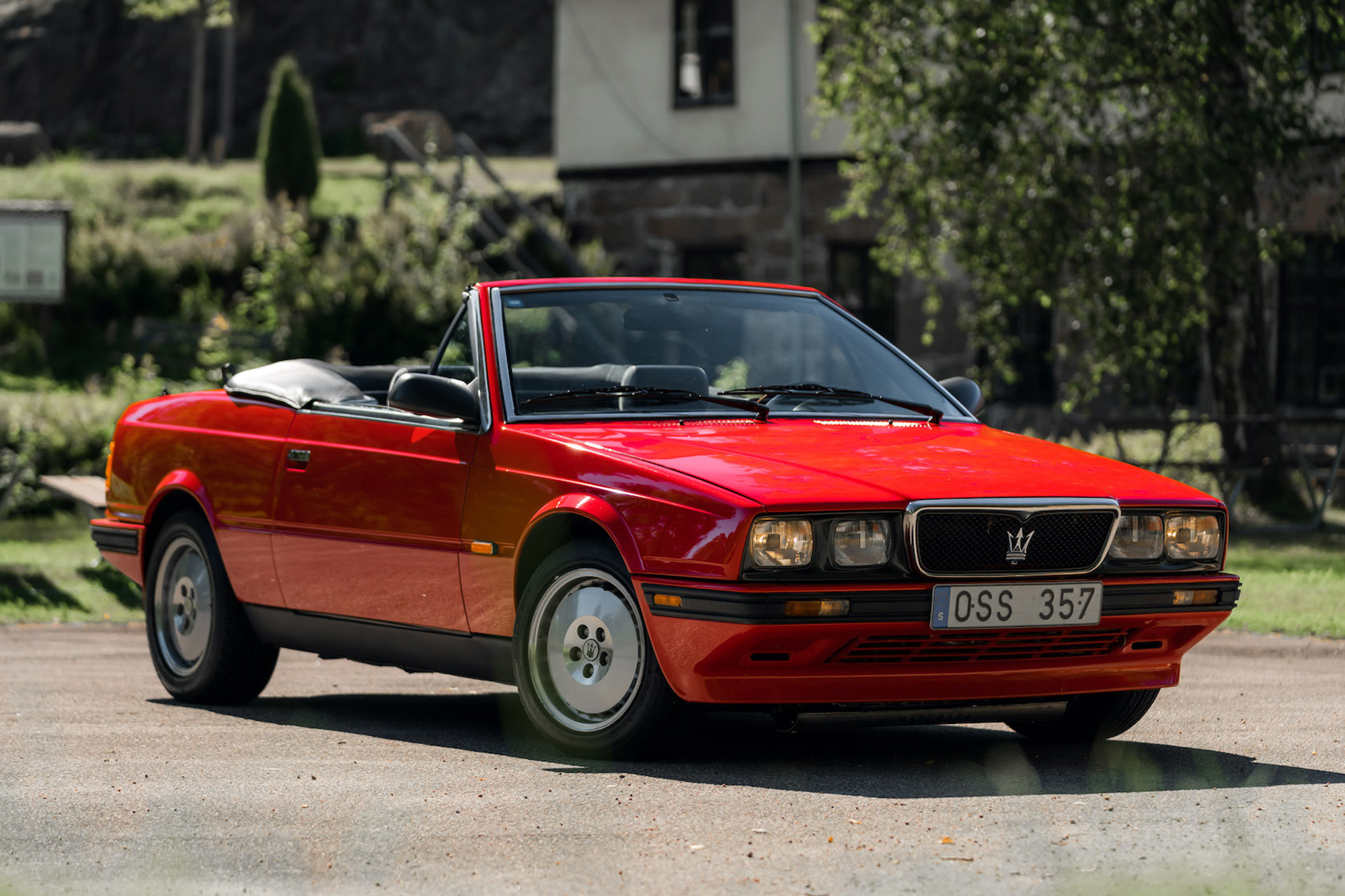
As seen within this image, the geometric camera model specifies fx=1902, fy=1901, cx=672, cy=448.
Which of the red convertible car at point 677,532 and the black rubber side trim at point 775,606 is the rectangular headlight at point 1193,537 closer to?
the red convertible car at point 677,532

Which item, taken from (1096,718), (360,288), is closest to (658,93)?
(360,288)

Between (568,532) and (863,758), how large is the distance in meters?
1.19

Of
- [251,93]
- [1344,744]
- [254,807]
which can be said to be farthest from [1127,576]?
[251,93]

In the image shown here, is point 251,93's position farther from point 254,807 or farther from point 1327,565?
point 254,807

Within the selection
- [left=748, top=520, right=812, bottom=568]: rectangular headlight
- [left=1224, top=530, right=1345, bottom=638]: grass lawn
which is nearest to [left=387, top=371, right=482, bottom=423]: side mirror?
[left=748, top=520, right=812, bottom=568]: rectangular headlight

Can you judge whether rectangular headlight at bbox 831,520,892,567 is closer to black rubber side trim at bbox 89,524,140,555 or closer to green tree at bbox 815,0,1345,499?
black rubber side trim at bbox 89,524,140,555

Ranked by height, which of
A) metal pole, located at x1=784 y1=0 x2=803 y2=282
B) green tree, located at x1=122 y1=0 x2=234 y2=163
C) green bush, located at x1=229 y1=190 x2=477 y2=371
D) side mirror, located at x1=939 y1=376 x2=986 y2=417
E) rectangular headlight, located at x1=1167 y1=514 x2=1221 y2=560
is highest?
green tree, located at x1=122 y1=0 x2=234 y2=163

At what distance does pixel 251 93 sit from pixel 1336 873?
185 ft

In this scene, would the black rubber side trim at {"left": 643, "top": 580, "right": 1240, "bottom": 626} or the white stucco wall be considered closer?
the black rubber side trim at {"left": 643, "top": 580, "right": 1240, "bottom": 626}

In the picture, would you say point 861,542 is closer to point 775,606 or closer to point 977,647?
point 775,606

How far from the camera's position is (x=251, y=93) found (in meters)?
57.4

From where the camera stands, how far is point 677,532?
18.1 feet

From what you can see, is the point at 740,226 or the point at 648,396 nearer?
the point at 648,396

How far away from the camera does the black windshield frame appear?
6.43 metres
